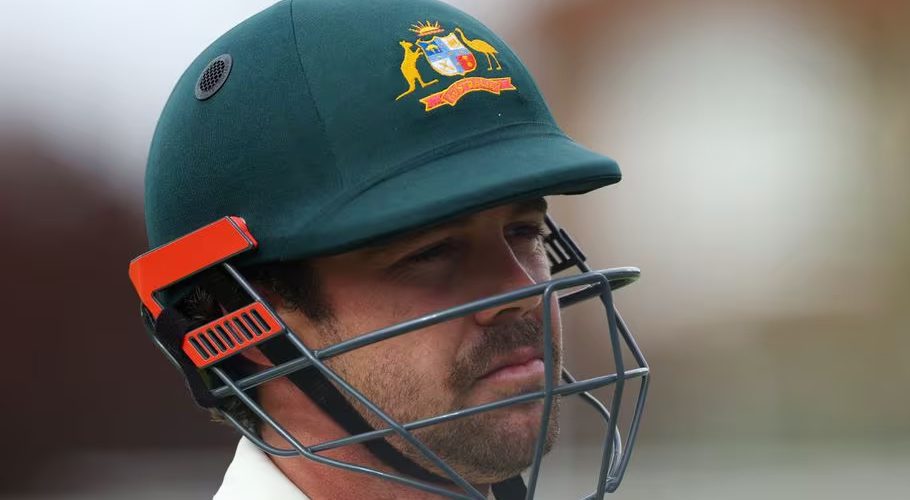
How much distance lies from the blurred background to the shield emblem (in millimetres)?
3172

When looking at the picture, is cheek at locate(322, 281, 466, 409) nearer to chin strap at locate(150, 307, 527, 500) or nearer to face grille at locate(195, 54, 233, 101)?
chin strap at locate(150, 307, 527, 500)

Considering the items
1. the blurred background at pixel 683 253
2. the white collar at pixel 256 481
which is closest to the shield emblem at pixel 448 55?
the white collar at pixel 256 481

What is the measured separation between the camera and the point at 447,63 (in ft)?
4.87

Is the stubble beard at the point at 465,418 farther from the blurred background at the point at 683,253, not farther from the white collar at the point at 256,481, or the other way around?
the blurred background at the point at 683,253

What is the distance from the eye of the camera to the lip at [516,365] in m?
1.46

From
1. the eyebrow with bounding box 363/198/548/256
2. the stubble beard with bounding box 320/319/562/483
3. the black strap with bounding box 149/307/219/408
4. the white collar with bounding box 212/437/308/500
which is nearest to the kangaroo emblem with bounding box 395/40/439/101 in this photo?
the eyebrow with bounding box 363/198/548/256

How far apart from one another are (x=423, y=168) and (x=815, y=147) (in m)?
4.53

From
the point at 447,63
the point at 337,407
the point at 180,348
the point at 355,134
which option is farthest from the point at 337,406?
the point at 447,63

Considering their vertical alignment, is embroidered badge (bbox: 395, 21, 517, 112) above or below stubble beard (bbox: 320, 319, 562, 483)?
above

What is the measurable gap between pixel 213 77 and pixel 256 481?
1.93ft

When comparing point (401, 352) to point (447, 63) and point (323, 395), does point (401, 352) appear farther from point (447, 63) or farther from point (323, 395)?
point (447, 63)

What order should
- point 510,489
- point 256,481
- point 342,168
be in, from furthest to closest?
point 510,489, point 256,481, point 342,168

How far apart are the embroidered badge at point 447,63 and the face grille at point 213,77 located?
267 mm

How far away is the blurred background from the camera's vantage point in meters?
4.88
